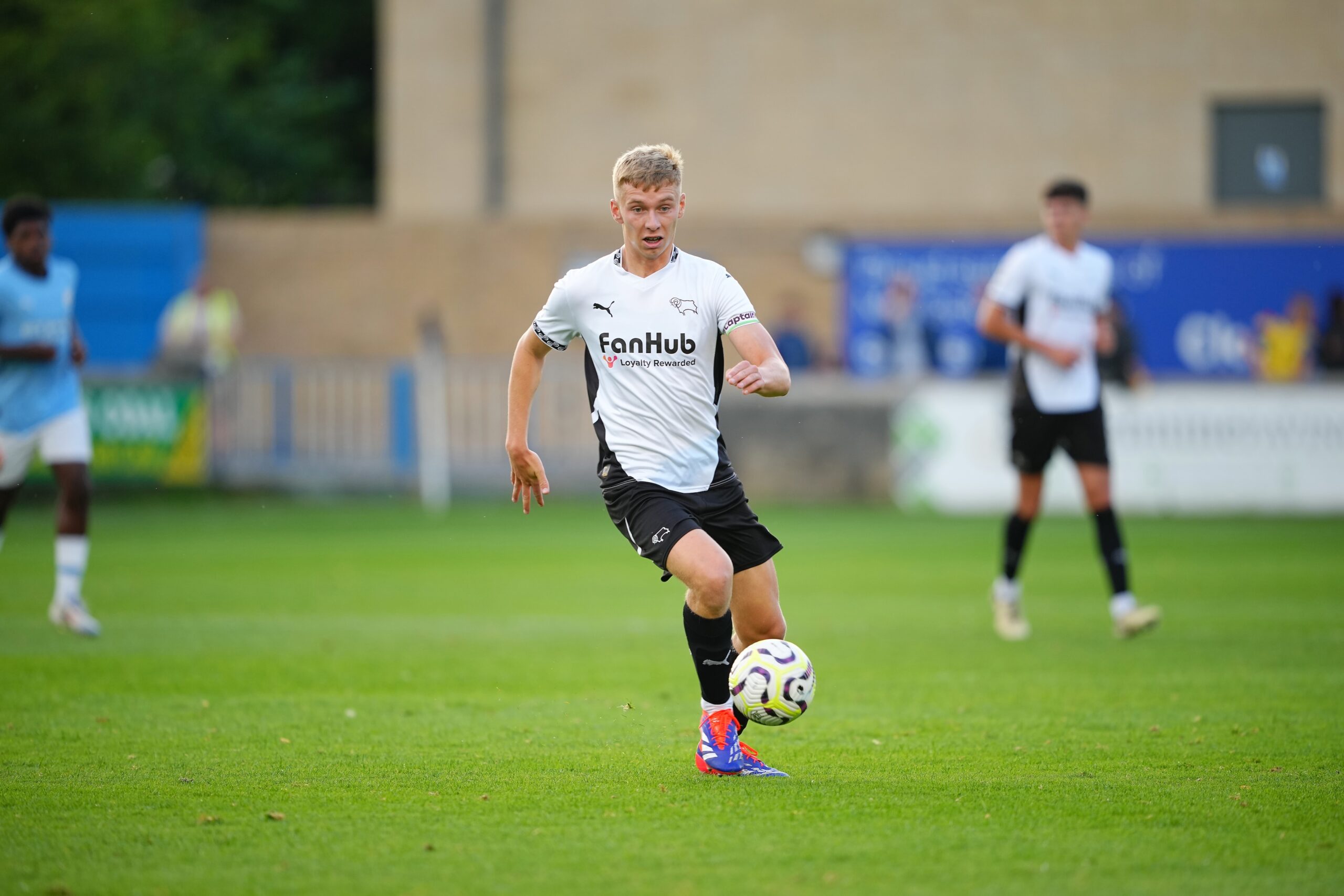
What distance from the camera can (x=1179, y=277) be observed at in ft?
83.5

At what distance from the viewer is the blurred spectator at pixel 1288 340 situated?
78.1 feet

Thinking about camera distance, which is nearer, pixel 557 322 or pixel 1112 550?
pixel 557 322

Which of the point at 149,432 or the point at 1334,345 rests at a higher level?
the point at 1334,345

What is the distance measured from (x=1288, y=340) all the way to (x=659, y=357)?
20124 mm

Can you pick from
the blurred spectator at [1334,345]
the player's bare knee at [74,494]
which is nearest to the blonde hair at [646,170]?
the player's bare knee at [74,494]

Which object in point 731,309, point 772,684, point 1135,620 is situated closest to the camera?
point 772,684

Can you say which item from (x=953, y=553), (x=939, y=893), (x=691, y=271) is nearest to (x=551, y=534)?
(x=953, y=553)

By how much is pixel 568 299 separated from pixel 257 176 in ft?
116

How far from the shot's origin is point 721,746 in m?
6.32

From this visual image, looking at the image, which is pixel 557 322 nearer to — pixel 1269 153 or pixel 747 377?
pixel 747 377

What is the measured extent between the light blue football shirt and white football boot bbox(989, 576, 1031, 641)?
597cm

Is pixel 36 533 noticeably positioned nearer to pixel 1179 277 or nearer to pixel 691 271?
pixel 691 271

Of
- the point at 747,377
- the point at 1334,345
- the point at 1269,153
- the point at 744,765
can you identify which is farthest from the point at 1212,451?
the point at 747,377

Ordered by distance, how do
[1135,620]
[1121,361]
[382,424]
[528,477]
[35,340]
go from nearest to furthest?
[528,477], [1135,620], [35,340], [1121,361], [382,424]
